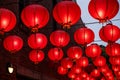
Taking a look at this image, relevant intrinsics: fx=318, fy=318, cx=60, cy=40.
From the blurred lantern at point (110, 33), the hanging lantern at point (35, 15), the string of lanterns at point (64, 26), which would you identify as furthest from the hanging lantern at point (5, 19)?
the blurred lantern at point (110, 33)

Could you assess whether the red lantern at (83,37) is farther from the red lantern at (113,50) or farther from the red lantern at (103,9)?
the red lantern at (103,9)

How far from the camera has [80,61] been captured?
15906 millimetres

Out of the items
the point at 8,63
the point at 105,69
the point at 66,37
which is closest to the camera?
the point at 66,37

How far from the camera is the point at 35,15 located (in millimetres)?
8453

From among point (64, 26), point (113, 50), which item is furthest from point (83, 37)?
point (113, 50)

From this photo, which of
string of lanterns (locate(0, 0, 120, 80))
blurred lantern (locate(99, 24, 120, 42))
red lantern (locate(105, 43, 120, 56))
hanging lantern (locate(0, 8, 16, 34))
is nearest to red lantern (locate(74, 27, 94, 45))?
string of lanterns (locate(0, 0, 120, 80))

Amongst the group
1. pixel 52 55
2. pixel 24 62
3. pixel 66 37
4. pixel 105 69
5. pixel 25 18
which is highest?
pixel 25 18

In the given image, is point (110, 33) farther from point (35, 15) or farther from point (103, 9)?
point (35, 15)

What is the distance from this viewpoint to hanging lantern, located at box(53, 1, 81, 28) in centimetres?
829

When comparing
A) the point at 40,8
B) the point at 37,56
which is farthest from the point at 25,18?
the point at 37,56

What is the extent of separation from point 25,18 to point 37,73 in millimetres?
Result: 9801

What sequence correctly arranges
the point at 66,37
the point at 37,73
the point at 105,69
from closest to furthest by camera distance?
the point at 66,37 < the point at 37,73 < the point at 105,69

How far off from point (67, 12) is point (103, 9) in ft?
3.10

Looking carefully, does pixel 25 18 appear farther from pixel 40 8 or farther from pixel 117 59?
pixel 117 59
